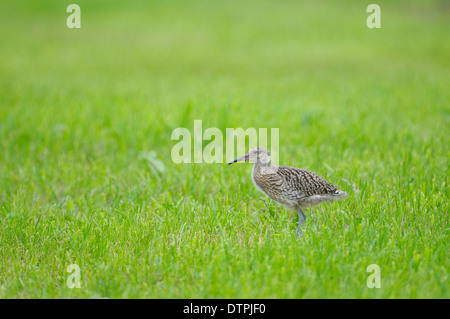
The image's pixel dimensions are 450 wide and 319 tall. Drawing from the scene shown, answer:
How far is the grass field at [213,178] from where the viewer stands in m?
4.28

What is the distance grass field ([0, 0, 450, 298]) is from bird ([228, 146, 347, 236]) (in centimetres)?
20

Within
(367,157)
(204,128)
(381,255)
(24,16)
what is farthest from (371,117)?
(24,16)

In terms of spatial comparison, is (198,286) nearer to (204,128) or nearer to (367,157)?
(367,157)

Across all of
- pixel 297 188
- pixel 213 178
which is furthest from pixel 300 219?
pixel 213 178

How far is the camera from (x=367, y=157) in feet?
23.9

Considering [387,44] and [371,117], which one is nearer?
[371,117]

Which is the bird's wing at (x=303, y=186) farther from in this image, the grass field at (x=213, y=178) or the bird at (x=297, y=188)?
the grass field at (x=213, y=178)

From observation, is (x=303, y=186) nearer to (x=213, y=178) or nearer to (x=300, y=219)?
(x=300, y=219)

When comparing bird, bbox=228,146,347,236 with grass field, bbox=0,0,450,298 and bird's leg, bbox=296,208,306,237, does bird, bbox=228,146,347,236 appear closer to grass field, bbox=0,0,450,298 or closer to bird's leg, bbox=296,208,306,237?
bird's leg, bbox=296,208,306,237

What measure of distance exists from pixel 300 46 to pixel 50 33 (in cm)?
1152

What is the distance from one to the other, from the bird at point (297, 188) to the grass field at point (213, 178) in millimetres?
203

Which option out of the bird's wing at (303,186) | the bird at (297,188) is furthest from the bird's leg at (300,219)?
the bird's wing at (303,186)

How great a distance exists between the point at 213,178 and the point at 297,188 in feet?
6.05
